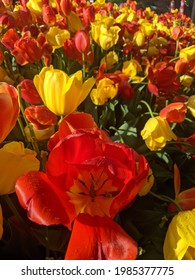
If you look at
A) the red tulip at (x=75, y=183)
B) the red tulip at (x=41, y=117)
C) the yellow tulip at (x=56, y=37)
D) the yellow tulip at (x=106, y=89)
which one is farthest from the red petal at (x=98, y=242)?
the yellow tulip at (x=56, y=37)

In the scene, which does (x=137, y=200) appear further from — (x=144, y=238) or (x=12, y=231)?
(x=12, y=231)

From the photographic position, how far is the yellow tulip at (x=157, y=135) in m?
0.85

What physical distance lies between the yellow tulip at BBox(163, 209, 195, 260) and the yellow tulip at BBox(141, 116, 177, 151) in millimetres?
272

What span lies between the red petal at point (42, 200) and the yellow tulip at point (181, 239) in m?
0.14

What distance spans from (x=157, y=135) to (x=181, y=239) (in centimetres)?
32

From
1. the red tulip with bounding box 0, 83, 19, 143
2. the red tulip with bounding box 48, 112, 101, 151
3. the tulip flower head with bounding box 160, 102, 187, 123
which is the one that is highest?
the red tulip with bounding box 0, 83, 19, 143

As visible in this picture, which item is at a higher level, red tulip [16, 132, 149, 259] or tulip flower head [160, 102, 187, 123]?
red tulip [16, 132, 149, 259]

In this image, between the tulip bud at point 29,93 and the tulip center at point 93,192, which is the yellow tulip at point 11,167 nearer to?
the tulip center at point 93,192

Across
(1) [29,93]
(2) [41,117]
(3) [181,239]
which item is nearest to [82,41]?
(1) [29,93]

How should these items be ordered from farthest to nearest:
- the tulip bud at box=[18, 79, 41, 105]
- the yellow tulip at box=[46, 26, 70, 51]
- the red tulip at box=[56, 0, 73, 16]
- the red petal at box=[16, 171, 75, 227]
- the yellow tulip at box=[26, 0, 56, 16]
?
1. the yellow tulip at box=[26, 0, 56, 16]
2. the red tulip at box=[56, 0, 73, 16]
3. the yellow tulip at box=[46, 26, 70, 51]
4. the tulip bud at box=[18, 79, 41, 105]
5. the red petal at box=[16, 171, 75, 227]

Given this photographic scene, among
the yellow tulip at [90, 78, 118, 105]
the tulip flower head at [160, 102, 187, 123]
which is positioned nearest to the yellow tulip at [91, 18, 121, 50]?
the yellow tulip at [90, 78, 118, 105]

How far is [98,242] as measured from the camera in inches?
19.9

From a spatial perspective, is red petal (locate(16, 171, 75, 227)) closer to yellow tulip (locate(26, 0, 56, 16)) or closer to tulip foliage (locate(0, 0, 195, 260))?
tulip foliage (locate(0, 0, 195, 260))

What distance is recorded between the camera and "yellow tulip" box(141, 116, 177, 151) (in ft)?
2.78
